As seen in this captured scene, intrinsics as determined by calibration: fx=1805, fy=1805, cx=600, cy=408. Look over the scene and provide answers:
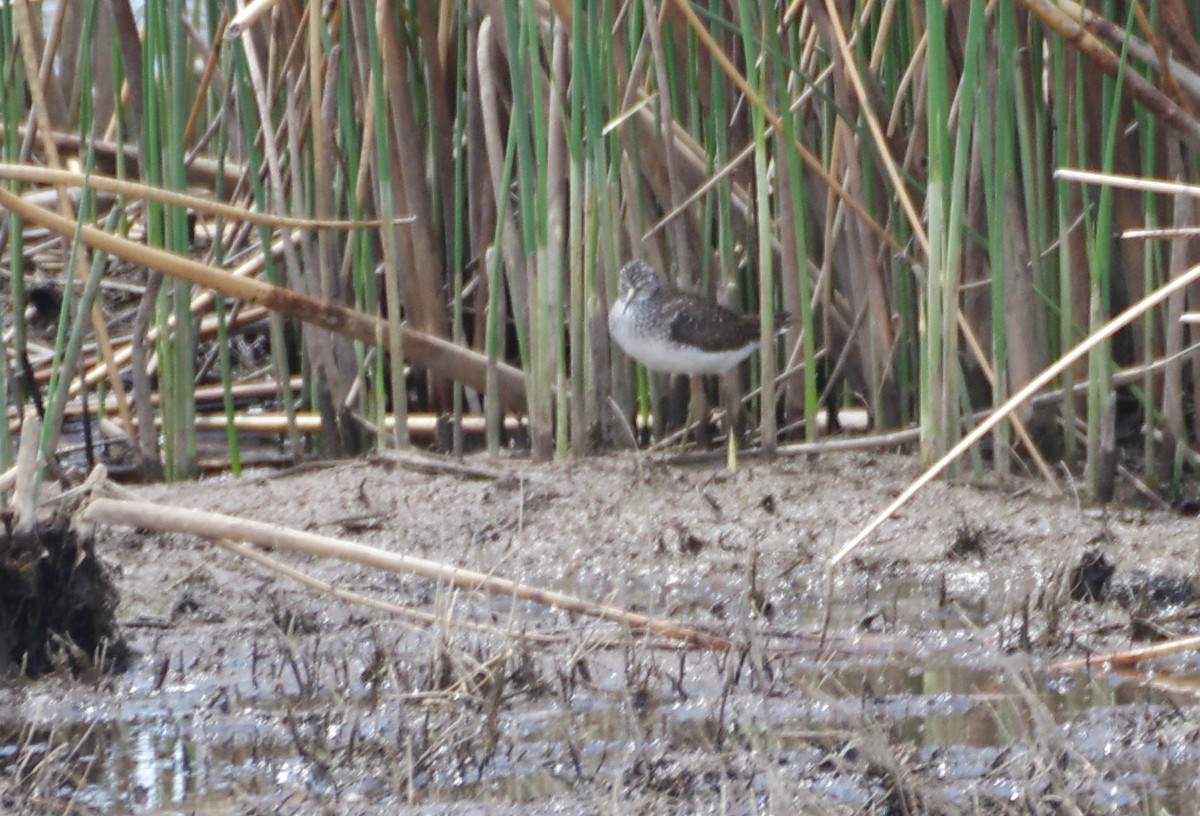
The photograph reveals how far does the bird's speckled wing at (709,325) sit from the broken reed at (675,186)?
0.14m

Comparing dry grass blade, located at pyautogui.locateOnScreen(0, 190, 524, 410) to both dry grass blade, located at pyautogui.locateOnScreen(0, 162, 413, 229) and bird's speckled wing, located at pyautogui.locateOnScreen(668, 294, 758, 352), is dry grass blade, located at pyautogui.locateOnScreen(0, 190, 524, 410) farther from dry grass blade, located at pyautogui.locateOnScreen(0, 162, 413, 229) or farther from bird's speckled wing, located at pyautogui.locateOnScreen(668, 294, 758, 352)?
bird's speckled wing, located at pyautogui.locateOnScreen(668, 294, 758, 352)

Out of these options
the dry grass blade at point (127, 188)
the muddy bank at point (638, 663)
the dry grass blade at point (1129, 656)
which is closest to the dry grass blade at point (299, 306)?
the dry grass blade at point (127, 188)

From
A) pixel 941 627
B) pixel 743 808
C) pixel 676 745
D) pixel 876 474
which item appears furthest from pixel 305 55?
pixel 743 808

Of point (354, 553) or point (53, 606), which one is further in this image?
point (53, 606)

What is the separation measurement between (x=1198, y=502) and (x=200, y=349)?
434 cm

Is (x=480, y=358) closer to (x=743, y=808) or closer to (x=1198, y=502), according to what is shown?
(x=1198, y=502)

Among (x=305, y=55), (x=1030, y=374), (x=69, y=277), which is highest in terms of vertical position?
(x=305, y=55)

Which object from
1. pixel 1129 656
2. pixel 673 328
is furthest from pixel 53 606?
pixel 1129 656

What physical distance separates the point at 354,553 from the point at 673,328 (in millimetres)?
1632

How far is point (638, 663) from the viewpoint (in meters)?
3.53

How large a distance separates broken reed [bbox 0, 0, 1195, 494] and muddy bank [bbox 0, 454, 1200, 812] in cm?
28

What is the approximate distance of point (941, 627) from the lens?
416cm

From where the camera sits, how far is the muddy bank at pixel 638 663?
9.86 feet

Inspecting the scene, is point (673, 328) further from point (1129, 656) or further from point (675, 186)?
point (1129, 656)
